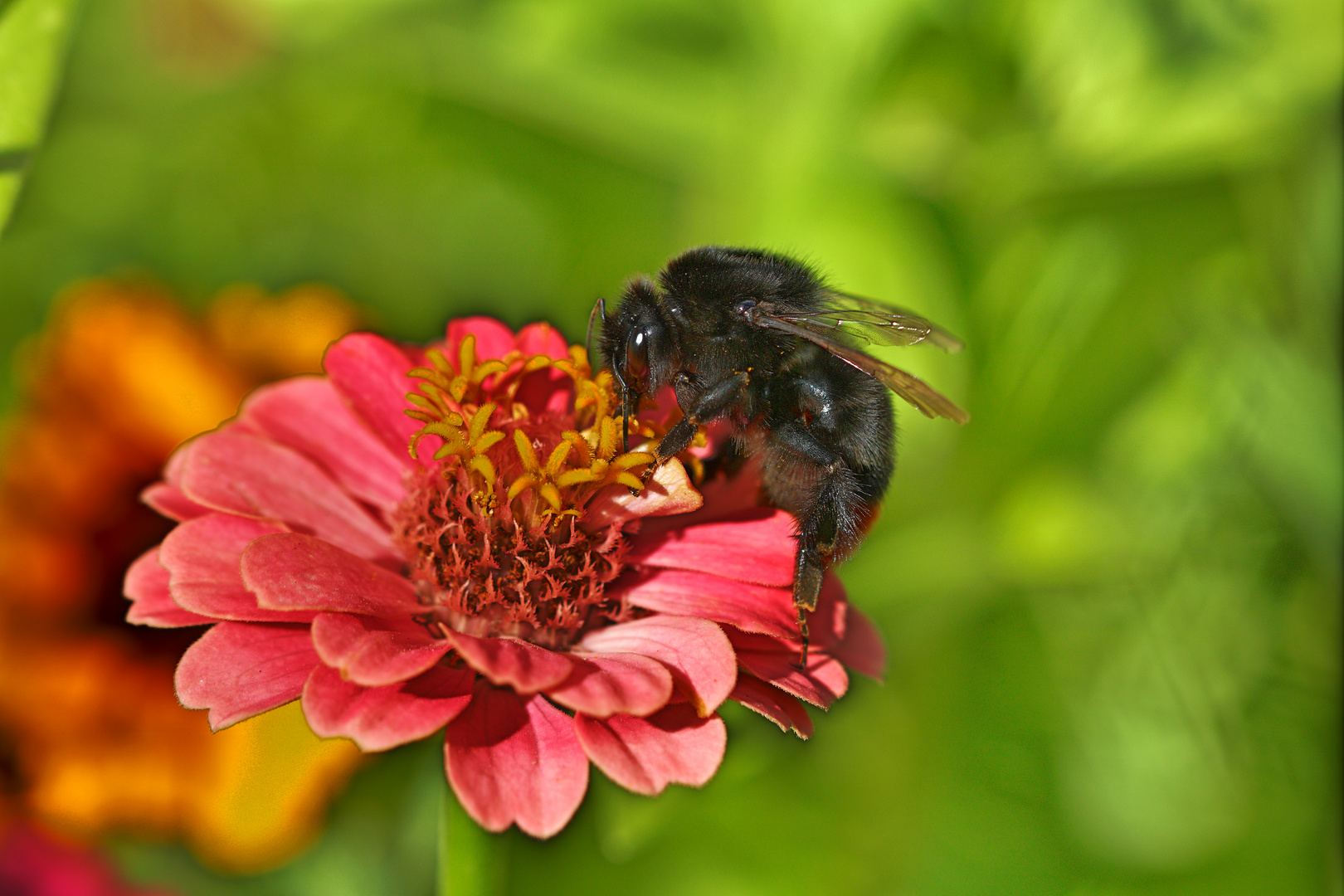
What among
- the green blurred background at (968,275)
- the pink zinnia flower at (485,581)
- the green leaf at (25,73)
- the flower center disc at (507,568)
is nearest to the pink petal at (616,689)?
the pink zinnia flower at (485,581)

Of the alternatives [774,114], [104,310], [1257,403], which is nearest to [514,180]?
[774,114]

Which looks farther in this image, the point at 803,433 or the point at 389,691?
the point at 803,433

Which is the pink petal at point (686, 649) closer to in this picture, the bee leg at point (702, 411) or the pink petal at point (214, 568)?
the bee leg at point (702, 411)

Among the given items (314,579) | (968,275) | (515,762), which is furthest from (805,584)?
(968,275)

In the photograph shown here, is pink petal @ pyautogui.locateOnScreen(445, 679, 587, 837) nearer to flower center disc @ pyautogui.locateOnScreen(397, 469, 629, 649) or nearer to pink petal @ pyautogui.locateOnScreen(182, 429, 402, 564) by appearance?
flower center disc @ pyautogui.locateOnScreen(397, 469, 629, 649)

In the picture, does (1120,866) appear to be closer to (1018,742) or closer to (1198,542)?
(1018,742)
